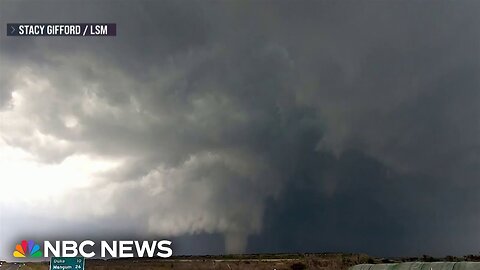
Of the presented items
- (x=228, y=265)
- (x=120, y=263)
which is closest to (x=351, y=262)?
(x=228, y=265)

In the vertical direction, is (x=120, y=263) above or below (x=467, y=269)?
above

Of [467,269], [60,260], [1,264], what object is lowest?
[467,269]

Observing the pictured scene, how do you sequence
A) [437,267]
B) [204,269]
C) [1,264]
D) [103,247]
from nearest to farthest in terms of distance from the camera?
[437,267], [103,247], [204,269], [1,264]

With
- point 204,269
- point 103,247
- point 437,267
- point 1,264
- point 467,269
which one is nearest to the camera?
point 467,269

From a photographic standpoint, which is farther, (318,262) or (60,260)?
(318,262)

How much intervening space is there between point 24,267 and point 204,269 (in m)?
50.8

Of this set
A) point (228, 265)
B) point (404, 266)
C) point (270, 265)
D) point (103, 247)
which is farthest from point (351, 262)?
point (404, 266)

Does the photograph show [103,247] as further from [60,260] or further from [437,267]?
[437,267]

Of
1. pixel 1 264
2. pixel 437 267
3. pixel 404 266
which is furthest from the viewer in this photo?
pixel 1 264

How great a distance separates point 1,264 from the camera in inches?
6688

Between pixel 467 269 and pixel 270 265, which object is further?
pixel 270 265

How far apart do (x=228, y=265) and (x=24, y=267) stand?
57.2 metres

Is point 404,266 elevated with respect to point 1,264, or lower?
lower

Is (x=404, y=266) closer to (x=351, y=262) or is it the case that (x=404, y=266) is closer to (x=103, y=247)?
(x=103, y=247)
